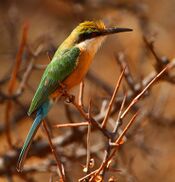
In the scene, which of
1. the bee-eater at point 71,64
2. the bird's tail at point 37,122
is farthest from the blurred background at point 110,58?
the bird's tail at point 37,122

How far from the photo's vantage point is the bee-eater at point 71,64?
2.89 meters

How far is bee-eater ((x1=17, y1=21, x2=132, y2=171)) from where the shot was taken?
289 cm

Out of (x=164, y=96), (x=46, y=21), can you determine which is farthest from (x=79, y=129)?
(x=46, y=21)

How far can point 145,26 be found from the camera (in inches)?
177

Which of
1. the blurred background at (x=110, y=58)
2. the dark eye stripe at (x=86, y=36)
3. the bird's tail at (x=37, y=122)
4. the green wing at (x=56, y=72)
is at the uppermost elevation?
the dark eye stripe at (x=86, y=36)

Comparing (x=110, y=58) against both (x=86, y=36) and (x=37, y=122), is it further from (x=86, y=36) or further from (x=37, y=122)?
(x=37, y=122)

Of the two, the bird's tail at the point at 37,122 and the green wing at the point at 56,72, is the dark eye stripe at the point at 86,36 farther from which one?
the bird's tail at the point at 37,122

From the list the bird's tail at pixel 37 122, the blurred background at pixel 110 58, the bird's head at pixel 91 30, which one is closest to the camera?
the bird's tail at pixel 37 122

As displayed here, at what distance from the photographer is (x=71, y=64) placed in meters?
3.01

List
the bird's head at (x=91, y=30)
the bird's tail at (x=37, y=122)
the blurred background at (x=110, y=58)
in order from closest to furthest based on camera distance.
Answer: the bird's tail at (x=37, y=122)
the bird's head at (x=91, y=30)
the blurred background at (x=110, y=58)

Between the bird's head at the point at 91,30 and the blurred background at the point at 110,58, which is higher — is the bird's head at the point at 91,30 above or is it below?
above

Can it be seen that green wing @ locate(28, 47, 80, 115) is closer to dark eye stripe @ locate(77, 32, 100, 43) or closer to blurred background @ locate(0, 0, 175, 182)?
dark eye stripe @ locate(77, 32, 100, 43)

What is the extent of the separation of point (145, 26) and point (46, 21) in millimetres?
2797

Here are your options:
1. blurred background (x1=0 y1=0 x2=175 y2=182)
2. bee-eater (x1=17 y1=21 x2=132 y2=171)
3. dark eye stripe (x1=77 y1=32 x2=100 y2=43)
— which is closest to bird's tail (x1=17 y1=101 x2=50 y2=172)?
bee-eater (x1=17 y1=21 x2=132 y2=171)
